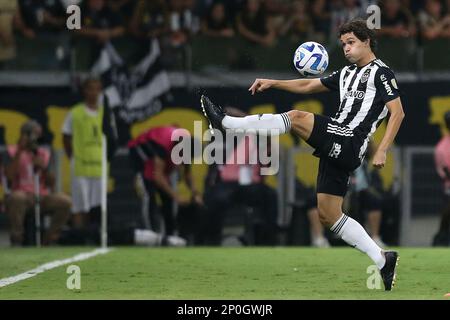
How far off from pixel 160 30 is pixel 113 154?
7.71 ft

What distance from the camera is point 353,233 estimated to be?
10.1 m

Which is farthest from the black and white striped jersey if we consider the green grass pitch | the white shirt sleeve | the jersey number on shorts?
the white shirt sleeve

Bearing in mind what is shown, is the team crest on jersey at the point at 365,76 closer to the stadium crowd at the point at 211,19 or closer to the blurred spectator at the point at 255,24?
the stadium crowd at the point at 211,19

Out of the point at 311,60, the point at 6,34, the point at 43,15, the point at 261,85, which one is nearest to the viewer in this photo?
the point at 261,85

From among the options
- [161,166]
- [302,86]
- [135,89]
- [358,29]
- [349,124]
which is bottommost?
[161,166]

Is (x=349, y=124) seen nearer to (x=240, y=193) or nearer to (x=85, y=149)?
(x=240, y=193)

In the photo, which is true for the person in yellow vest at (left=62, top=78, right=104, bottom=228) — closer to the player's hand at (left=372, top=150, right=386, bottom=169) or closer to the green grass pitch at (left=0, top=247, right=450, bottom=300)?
the green grass pitch at (left=0, top=247, right=450, bottom=300)

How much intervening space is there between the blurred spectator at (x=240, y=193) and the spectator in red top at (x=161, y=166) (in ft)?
0.92

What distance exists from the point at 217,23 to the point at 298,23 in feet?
4.26

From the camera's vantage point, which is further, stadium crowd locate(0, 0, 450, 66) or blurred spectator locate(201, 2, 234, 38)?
blurred spectator locate(201, 2, 234, 38)

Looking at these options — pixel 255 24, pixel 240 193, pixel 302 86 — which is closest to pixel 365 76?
pixel 302 86

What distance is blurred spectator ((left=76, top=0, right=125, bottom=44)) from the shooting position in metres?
18.2
